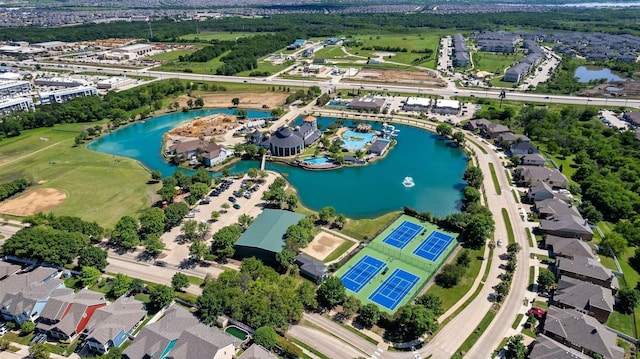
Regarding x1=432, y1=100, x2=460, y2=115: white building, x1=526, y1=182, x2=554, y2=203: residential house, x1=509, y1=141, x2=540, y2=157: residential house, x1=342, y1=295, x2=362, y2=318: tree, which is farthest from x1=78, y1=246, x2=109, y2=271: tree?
x1=432, y1=100, x2=460, y2=115: white building

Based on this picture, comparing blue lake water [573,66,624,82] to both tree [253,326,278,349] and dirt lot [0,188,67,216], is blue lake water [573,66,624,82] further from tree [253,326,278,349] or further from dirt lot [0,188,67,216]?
dirt lot [0,188,67,216]

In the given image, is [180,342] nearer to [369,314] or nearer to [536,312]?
[369,314]

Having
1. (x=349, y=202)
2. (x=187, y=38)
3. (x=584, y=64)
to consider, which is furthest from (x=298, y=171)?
(x=187, y=38)

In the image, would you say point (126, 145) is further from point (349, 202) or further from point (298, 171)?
point (349, 202)

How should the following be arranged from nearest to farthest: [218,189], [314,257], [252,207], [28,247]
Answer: [28,247], [314,257], [252,207], [218,189]

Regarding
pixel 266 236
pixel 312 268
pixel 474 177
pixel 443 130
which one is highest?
pixel 443 130

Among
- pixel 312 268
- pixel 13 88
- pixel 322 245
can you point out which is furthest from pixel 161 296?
pixel 13 88
